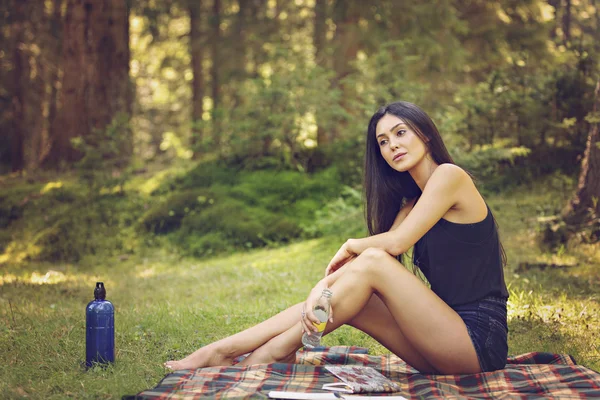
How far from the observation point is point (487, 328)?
11.1ft

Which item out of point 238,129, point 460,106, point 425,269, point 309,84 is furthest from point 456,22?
point 425,269

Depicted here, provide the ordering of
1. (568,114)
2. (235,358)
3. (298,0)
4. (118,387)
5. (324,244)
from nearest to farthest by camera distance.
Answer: (118,387)
(235,358)
(324,244)
(568,114)
(298,0)

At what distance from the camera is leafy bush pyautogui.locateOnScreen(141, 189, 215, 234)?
380 inches

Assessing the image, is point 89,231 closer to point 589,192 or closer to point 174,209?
point 174,209

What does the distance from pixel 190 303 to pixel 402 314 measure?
2.95 meters

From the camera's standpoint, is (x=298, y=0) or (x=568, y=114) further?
(x=298, y=0)

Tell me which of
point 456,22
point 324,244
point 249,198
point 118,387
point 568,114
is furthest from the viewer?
point 456,22

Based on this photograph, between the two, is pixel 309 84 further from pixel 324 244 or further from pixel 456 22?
pixel 456 22

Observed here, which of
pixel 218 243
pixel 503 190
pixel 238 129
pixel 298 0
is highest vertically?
pixel 298 0

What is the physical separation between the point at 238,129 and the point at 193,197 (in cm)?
132

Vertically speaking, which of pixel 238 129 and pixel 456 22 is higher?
pixel 456 22

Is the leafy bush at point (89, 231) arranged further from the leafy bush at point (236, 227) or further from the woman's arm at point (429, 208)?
the woman's arm at point (429, 208)

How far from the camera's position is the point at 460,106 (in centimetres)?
1071

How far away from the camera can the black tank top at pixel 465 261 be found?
350 centimetres
